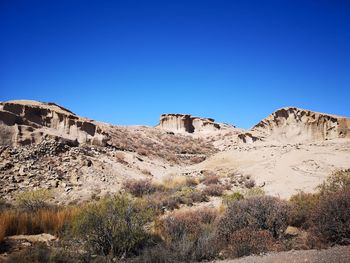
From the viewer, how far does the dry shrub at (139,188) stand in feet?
54.2

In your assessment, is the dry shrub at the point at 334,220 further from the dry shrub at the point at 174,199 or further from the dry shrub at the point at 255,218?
the dry shrub at the point at 174,199

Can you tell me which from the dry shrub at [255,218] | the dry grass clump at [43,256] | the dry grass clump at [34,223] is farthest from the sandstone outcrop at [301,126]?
the dry grass clump at [43,256]

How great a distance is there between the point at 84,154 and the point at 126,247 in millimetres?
14740

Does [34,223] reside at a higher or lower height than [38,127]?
lower

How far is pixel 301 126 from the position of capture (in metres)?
30.6

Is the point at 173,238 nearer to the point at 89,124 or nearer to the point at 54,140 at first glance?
the point at 54,140

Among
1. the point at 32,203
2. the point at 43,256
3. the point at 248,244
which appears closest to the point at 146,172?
the point at 32,203

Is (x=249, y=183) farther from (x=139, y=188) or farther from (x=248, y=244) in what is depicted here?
(x=248, y=244)

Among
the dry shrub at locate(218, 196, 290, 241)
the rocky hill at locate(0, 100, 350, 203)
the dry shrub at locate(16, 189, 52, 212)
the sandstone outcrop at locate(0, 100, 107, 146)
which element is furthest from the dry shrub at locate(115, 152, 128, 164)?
the dry shrub at locate(218, 196, 290, 241)

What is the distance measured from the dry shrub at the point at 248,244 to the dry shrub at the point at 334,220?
3.59 feet

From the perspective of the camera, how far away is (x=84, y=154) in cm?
2106

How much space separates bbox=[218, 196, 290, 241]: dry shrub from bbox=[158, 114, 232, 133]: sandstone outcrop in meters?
63.2

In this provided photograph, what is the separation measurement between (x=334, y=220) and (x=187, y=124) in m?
67.8

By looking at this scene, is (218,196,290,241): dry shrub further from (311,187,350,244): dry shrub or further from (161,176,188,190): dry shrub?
(161,176,188,190): dry shrub
